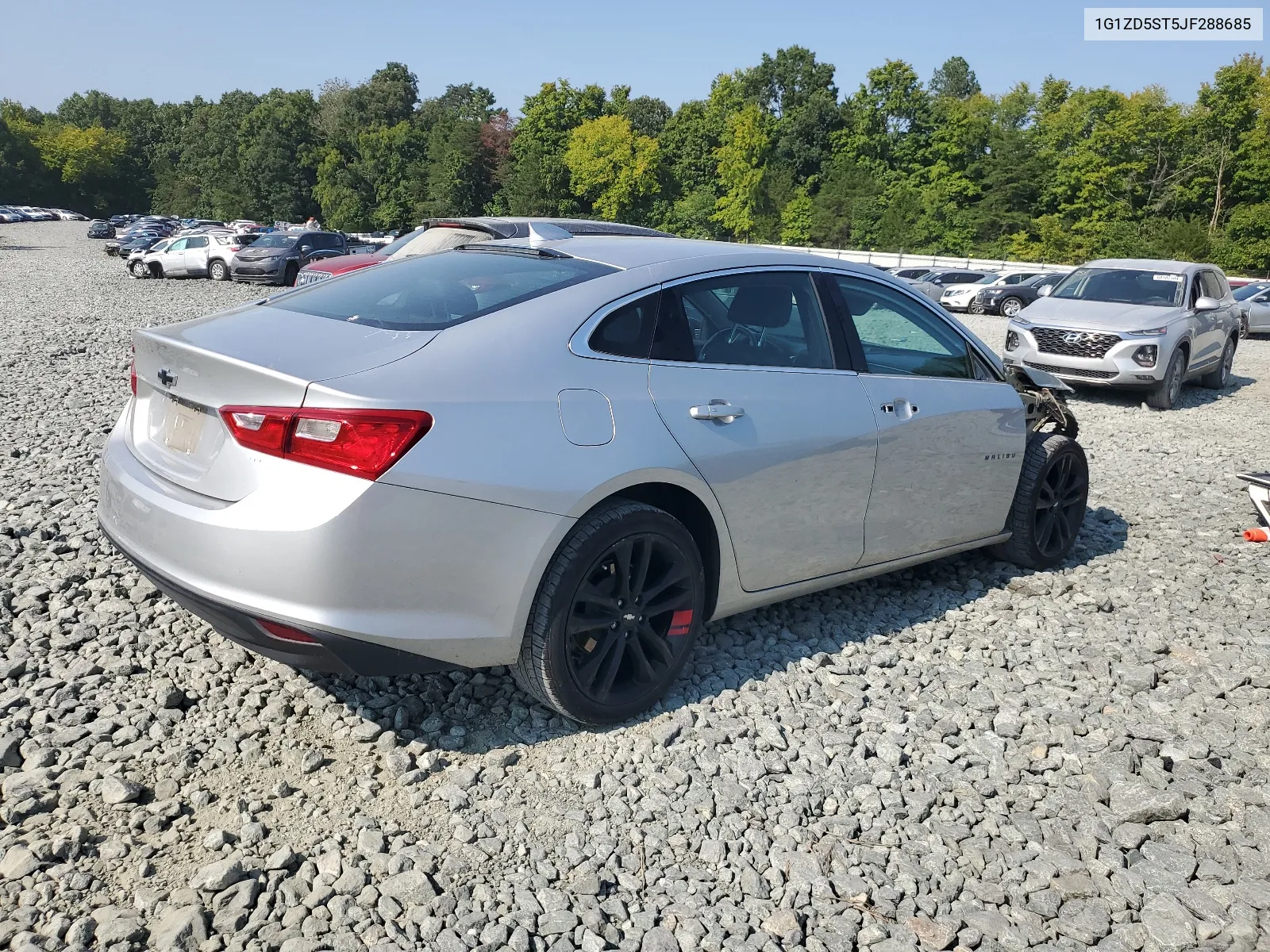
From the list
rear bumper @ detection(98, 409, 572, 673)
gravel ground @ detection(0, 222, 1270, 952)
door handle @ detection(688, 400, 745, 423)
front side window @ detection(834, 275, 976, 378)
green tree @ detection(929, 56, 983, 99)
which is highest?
green tree @ detection(929, 56, 983, 99)

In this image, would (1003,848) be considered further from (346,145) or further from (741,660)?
(346,145)

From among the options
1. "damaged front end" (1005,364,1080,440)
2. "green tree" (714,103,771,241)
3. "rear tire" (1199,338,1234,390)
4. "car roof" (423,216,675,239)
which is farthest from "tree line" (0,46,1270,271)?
"damaged front end" (1005,364,1080,440)

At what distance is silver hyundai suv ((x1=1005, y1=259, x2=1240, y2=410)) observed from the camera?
38.9 ft

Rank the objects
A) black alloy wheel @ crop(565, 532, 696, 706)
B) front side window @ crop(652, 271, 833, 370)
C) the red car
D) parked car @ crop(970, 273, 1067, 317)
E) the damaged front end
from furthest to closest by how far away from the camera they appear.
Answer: parked car @ crop(970, 273, 1067, 317) < the red car < the damaged front end < front side window @ crop(652, 271, 833, 370) < black alloy wheel @ crop(565, 532, 696, 706)

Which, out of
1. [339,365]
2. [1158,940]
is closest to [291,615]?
[339,365]

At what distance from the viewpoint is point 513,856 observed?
9.50ft

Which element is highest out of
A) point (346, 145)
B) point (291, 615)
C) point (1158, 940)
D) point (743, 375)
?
point (346, 145)

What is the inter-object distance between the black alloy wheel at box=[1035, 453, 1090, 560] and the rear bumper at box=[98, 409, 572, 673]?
3.31 metres

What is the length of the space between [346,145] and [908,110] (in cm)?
6268

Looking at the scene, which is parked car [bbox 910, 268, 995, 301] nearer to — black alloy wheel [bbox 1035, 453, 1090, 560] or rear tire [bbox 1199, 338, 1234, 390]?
rear tire [bbox 1199, 338, 1234, 390]

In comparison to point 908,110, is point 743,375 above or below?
below

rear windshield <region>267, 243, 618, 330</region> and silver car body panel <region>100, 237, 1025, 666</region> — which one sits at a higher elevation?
rear windshield <region>267, 243, 618, 330</region>

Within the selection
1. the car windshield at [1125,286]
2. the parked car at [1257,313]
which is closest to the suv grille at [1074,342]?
the car windshield at [1125,286]

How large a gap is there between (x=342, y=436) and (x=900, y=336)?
280cm
